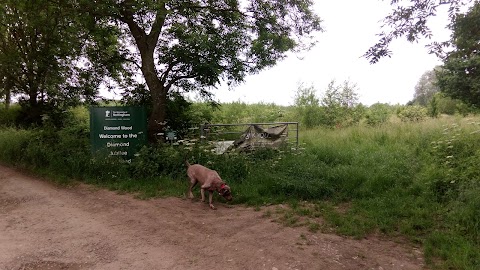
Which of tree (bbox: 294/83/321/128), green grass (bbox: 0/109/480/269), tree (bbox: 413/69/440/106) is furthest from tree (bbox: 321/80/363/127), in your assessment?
tree (bbox: 413/69/440/106)

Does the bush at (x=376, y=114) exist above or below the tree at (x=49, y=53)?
below

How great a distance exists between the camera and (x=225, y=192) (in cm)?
711

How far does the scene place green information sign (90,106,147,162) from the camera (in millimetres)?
9242

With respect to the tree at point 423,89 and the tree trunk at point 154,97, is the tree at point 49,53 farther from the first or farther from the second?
the tree at point 423,89

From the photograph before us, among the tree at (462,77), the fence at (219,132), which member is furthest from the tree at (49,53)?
the tree at (462,77)

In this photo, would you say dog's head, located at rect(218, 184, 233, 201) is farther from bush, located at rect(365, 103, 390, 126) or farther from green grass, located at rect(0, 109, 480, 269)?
bush, located at rect(365, 103, 390, 126)

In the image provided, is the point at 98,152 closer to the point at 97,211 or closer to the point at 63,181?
the point at 63,181

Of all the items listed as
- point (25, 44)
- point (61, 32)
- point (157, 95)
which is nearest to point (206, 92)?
point (157, 95)

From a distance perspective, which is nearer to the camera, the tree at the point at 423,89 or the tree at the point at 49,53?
the tree at the point at 49,53

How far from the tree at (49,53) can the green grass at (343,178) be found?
2.04 m

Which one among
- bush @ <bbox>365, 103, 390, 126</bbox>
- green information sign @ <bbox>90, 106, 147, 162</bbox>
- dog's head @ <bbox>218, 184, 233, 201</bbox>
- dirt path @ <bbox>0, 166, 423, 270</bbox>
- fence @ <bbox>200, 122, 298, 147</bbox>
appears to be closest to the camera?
dirt path @ <bbox>0, 166, 423, 270</bbox>

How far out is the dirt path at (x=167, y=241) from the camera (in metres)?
4.63

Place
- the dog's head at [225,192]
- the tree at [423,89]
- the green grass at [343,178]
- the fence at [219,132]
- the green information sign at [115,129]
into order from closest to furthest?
the green grass at [343,178], the dog's head at [225,192], the green information sign at [115,129], the fence at [219,132], the tree at [423,89]

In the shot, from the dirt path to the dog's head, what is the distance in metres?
0.27
